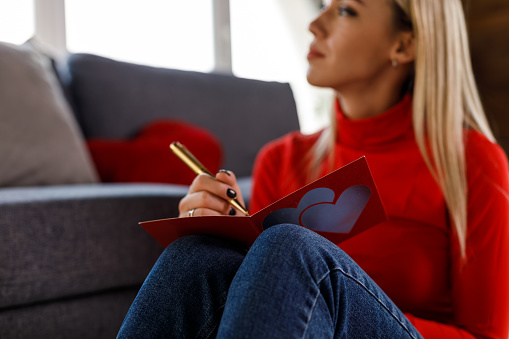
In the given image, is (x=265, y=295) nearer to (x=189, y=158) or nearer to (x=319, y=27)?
(x=189, y=158)

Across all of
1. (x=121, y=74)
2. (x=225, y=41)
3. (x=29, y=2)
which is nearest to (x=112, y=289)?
(x=121, y=74)

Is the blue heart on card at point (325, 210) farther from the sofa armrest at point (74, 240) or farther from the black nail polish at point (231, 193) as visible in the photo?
the sofa armrest at point (74, 240)

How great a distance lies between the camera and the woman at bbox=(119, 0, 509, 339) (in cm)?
54

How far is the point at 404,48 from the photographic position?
101cm

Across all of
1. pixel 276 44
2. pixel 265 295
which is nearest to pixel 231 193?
pixel 265 295

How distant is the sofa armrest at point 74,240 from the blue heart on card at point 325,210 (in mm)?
532

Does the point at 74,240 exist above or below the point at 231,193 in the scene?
below

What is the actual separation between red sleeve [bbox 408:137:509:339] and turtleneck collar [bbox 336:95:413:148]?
0.19 metres

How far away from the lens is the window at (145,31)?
Result: 8.35 ft

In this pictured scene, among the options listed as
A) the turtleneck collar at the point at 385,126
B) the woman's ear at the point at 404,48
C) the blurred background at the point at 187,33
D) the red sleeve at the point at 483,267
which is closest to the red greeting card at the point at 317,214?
the red sleeve at the point at 483,267

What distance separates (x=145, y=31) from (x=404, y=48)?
2.14 metres

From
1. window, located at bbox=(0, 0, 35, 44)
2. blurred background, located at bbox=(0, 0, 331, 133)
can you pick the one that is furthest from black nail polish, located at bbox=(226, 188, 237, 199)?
window, located at bbox=(0, 0, 35, 44)

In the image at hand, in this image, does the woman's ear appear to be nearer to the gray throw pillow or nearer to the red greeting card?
the red greeting card

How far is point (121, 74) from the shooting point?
182 centimetres
